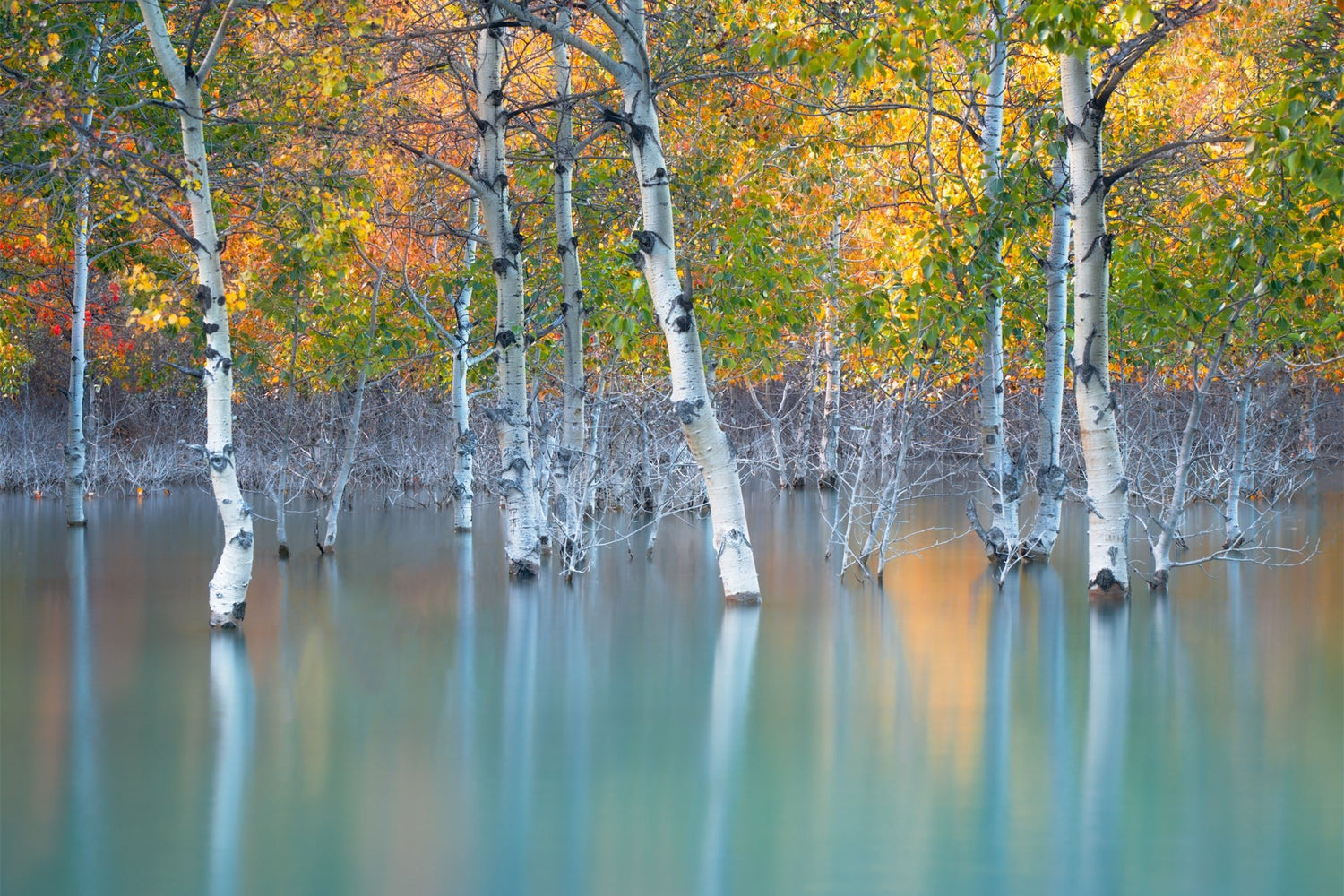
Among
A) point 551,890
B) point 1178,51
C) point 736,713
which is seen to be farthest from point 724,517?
point 1178,51

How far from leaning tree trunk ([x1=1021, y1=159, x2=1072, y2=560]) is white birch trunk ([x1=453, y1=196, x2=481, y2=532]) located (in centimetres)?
807

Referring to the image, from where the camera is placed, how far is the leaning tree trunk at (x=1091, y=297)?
1226 cm

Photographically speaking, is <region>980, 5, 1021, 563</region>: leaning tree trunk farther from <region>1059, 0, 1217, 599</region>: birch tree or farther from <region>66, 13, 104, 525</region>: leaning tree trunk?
<region>66, 13, 104, 525</region>: leaning tree trunk

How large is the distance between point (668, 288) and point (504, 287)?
3.23 metres

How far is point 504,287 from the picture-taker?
15273mm

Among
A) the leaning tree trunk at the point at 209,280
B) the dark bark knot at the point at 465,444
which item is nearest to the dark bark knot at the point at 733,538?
the leaning tree trunk at the point at 209,280

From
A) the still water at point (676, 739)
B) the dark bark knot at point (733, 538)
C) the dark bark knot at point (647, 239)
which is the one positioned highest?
the dark bark knot at point (647, 239)

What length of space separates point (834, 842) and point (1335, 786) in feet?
10.0

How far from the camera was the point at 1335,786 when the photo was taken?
761cm

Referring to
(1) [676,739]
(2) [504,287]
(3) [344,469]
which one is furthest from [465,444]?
(1) [676,739]

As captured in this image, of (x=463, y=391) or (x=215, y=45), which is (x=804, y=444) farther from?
(x=215, y=45)

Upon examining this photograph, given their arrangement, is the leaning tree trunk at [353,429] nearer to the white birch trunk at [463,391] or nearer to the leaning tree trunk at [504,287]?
the white birch trunk at [463,391]

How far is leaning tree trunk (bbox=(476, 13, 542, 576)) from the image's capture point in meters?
15.1

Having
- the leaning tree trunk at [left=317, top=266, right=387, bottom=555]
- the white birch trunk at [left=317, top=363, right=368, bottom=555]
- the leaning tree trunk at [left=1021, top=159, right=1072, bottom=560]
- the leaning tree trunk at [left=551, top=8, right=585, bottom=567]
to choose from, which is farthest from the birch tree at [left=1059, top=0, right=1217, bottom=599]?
the white birch trunk at [left=317, top=363, right=368, bottom=555]
